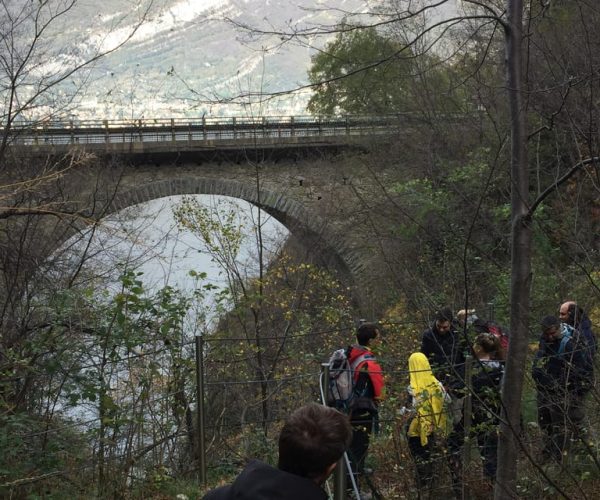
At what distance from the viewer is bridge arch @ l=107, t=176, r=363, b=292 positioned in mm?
21609

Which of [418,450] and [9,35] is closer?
[418,450]

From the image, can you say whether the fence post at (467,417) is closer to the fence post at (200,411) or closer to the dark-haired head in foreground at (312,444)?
the fence post at (200,411)

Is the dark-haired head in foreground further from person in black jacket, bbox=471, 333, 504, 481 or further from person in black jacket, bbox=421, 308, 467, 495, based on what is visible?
person in black jacket, bbox=471, 333, 504, 481

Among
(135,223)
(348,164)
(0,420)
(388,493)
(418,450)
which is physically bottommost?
(388,493)

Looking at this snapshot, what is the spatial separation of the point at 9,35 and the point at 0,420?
4.53 meters

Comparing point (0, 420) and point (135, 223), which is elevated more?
point (135, 223)

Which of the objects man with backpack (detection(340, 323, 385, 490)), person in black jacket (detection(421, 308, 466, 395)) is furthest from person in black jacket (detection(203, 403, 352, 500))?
person in black jacket (detection(421, 308, 466, 395))

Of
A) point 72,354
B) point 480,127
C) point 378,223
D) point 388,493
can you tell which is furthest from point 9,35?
point 378,223

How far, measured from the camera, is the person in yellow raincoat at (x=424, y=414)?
4.84 m

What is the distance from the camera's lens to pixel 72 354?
5.94 m

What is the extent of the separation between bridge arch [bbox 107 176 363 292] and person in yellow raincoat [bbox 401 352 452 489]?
1586cm

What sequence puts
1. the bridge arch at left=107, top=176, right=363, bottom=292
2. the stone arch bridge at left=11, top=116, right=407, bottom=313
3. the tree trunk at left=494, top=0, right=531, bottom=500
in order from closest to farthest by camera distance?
the tree trunk at left=494, top=0, right=531, bottom=500 → the stone arch bridge at left=11, top=116, right=407, bottom=313 → the bridge arch at left=107, top=176, right=363, bottom=292

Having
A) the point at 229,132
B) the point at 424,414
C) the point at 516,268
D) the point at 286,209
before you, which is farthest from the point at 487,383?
the point at 286,209

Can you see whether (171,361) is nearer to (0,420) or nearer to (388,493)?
(0,420)
